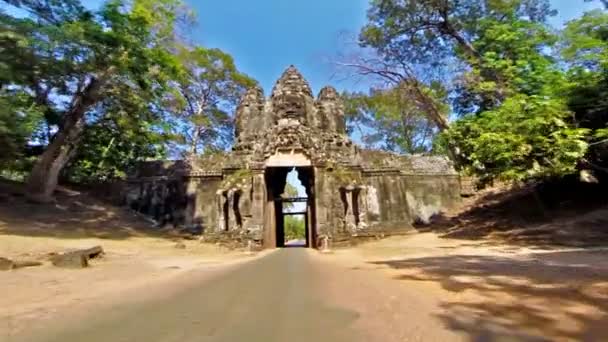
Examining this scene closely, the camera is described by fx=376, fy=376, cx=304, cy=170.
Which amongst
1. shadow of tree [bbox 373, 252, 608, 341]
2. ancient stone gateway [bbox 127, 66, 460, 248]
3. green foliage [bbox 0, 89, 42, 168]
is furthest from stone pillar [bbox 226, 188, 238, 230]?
shadow of tree [bbox 373, 252, 608, 341]

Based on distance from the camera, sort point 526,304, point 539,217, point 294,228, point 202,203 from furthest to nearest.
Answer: point 294,228 → point 202,203 → point 539,217 → point 526,304

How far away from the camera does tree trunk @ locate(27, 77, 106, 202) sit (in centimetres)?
1575

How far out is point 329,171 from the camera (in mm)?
17422

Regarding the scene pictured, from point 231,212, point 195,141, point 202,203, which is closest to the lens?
point 231,212

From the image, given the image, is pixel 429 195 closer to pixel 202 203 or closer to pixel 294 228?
pixel 202 203

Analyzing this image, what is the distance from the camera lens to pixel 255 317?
11.5 feet

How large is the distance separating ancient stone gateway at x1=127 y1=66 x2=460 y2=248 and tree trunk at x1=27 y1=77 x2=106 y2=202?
3.86 metres

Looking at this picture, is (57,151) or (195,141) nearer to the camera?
(57,151)

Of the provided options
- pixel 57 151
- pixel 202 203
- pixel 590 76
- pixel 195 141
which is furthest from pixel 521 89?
pixel 195 141

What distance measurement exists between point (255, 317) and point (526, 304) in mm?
2615

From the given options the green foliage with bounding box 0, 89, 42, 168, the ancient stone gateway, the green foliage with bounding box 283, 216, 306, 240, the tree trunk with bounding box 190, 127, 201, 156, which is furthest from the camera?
the green foliage with bounding box 283, 216, 306, 240

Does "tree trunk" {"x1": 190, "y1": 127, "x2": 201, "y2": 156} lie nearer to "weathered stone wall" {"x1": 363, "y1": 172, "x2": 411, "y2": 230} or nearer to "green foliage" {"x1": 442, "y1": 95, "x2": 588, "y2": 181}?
"weathered stone wall" {"x1": 363, "y1": 172, "x2": 411, "y2": 230}

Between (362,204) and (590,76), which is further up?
(590,76)

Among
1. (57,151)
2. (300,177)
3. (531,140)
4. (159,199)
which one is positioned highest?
(57,151)
